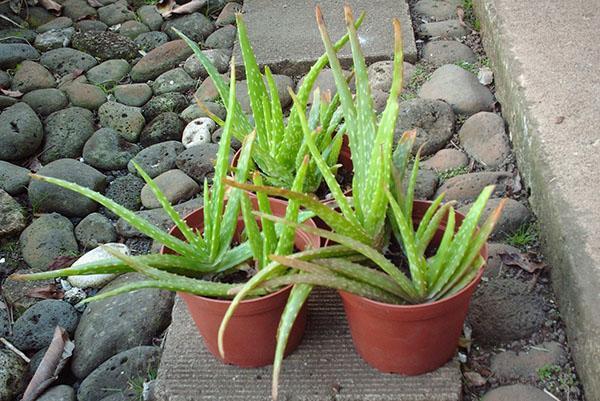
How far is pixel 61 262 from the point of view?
2.63 meters

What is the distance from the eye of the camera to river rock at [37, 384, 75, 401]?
2.10m

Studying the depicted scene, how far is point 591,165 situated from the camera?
222 cm

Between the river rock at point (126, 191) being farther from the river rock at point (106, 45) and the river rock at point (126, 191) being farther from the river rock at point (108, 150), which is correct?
the river rock at point (106, 45)

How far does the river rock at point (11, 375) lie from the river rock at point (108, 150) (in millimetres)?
1006

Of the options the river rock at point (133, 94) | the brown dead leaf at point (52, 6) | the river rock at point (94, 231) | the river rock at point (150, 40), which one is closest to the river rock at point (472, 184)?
the river rock at point (94, 231)

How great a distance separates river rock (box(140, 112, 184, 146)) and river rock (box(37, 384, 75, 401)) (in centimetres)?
129

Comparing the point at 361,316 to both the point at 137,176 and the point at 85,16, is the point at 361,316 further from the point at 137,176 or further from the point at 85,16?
the point at 85,16

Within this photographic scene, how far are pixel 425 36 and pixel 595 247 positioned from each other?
1838 millimetres

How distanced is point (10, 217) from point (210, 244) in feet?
4.13

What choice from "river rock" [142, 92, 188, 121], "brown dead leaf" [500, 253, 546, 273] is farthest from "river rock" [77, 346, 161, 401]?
"river rock" [142, 92, 188, 121]

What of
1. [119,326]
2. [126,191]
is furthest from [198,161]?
[119,326]

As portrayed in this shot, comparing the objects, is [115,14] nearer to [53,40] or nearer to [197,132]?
[53,40]

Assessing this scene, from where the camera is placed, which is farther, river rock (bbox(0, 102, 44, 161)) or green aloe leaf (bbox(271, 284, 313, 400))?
river rock (bbox(0, 102, 44, 161))

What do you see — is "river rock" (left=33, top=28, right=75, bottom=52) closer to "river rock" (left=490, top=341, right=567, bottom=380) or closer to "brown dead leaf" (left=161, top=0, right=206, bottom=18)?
"brown dead leaf" (left=161, top=0, right=206, bottom=18)
